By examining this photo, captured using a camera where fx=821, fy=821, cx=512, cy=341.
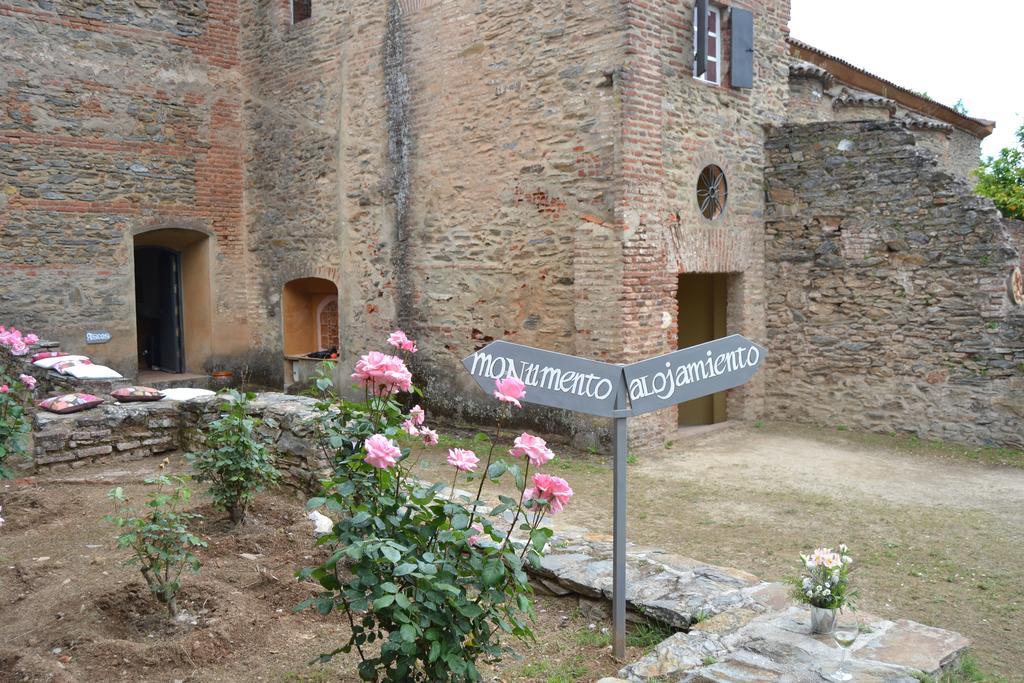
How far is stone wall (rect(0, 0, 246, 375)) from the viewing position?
34.9ft

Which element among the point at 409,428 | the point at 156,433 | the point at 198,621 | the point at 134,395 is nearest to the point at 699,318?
the point at 156,433

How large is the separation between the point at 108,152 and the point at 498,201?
598cm

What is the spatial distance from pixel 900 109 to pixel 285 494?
12.9 m

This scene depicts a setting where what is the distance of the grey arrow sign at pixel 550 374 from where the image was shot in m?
3.41

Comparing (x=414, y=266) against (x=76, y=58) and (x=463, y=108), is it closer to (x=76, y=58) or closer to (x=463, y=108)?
(x=463, y=108)

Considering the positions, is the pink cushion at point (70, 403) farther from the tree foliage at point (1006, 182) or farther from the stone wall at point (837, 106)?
the tree foliage at point (1006, 182)

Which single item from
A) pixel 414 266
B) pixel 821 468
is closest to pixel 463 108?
pixel 414 266

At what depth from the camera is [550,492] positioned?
292 centimetres

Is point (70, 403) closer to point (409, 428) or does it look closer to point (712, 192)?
point (409, 428)

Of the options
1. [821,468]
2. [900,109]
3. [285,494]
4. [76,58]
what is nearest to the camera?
[285,494]

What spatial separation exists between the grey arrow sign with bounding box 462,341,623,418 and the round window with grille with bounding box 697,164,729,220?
18.8 feet

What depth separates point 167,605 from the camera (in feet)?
13.0

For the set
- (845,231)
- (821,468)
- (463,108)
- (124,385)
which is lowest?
(821,468)

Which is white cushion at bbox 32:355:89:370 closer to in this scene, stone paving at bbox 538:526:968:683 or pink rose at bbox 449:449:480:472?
stone paving at bbox 538:526:968:683
